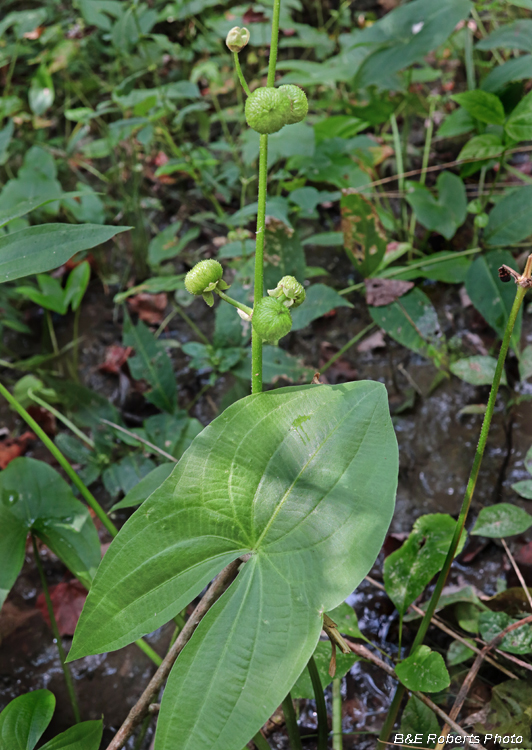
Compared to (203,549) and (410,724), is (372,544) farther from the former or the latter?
(410,724)

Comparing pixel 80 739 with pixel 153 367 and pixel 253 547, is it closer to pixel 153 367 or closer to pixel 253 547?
pixel 253 547

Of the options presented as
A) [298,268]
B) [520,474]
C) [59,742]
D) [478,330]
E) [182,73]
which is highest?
[182,73]

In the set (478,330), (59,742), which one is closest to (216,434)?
(59,742)

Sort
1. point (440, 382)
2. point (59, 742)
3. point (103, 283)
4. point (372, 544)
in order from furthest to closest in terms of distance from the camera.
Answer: point (103, 283)
point (440, 382)
point (59, 742)
point (372, 544)

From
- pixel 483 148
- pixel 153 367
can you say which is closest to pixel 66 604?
pixel 153 367

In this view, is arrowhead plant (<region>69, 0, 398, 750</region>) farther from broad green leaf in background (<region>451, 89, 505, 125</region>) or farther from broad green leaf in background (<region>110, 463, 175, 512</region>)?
broad green leaf in background (<region>451, 89, 505, 125</region>)

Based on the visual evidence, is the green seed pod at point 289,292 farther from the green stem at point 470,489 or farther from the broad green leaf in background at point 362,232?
the broad green leaf in background at point 362,232
